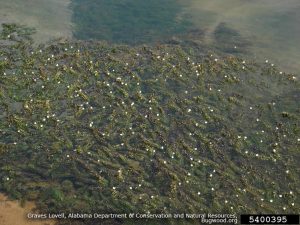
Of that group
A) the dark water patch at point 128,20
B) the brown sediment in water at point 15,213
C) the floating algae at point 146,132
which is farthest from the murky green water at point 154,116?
the brown sediment in water at point 15,213

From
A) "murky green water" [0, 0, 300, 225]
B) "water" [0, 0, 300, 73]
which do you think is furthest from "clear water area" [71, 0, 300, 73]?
"murky green water" [0, 0, 300, 225]

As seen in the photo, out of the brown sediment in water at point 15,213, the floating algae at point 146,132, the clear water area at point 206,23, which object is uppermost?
the clear water area at point 206,23

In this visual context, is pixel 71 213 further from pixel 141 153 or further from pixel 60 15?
pixel 60 15

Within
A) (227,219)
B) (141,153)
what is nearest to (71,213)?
(141,153)

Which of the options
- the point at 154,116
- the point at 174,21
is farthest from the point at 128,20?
the point at 154,116

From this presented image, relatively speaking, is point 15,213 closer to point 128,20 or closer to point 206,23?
point 128,20

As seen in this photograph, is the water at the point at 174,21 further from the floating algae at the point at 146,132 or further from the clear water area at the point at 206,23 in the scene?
the floating algae at the point at 146,132
